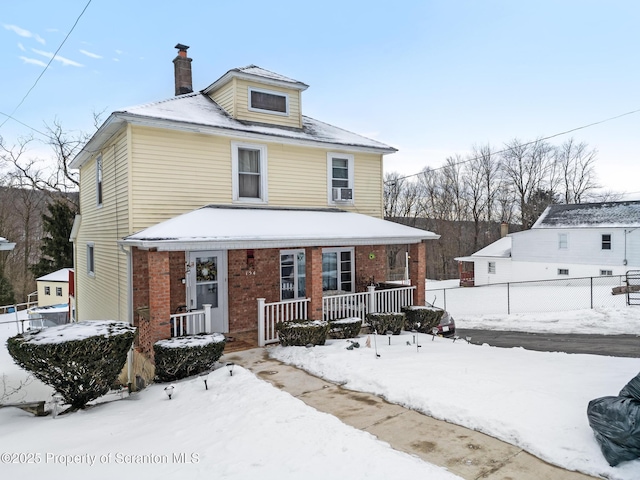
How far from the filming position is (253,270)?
1143cm

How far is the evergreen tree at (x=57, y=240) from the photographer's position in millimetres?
28125

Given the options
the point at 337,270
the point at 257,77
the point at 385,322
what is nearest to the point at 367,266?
the point at 337,270

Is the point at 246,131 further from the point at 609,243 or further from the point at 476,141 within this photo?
the point at 476,141

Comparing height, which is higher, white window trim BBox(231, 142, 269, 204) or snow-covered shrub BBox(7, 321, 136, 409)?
white window trim BBox(231, 142, 269, 204)

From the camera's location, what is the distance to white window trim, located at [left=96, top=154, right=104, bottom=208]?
40.1 feet

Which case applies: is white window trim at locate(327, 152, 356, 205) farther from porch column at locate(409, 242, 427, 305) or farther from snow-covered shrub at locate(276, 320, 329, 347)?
snow-covered shrub at locate(276, 320, 329, 347)

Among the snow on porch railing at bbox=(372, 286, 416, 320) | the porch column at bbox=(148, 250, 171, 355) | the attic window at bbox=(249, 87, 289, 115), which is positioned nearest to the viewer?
the porch column at bbox=(148, 250, 171, 355)

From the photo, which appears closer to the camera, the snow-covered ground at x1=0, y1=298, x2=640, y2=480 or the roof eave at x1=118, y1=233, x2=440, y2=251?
the snow-covered ground at x1=0, y1=298, x2=640, y2=480

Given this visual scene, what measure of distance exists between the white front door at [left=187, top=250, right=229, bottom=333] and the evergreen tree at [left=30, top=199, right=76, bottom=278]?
74.7ft

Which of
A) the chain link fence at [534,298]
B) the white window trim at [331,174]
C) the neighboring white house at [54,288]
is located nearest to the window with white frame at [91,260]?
the white window trim at [331,174]

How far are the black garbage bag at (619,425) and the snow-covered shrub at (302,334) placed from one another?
580cm

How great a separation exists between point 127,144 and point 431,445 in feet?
30.7

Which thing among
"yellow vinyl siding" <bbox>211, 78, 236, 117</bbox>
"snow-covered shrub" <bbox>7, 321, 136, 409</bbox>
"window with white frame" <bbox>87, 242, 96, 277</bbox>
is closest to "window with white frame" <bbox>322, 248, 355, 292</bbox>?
"yellow vinyl siding" <bbox>211, 78, 236, 117</bbox>

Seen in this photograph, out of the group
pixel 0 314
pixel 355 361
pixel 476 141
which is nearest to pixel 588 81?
pixel 355 361
